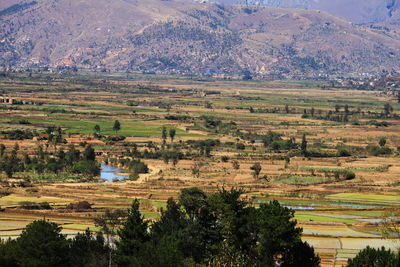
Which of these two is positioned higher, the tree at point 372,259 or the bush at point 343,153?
the tree at point 372,259

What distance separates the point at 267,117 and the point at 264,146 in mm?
40146

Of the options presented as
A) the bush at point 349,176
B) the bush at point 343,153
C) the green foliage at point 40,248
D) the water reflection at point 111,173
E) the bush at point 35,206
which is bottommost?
the water reflection at point 111,173

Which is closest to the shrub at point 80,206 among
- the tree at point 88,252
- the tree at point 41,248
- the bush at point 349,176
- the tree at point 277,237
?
the tree at point 88,252

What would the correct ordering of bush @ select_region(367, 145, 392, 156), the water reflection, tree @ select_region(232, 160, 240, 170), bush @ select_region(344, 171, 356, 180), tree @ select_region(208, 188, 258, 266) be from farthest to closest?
bush @ select_region(367, 145, 392, 156) → tree @ select_region(232, 160, 240, 170) → bush @ select_region(344, 171, 356, 180) → the water reflection → tree @ select_region(208, 188, 258, 266)

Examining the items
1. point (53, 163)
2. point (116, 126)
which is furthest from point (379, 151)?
point (53, 163)

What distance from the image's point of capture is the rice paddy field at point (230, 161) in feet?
160

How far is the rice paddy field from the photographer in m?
48.8

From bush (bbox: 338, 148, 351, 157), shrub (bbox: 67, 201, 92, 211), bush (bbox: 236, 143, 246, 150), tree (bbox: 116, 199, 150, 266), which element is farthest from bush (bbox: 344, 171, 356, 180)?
tree (bbox: 116, 199, 150, 266)

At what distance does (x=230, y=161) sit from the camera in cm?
7844

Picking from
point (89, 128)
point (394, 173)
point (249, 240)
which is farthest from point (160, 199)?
point (89, 128)

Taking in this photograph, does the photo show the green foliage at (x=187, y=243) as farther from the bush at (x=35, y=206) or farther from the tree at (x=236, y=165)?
the tree at (x=236, y=165)

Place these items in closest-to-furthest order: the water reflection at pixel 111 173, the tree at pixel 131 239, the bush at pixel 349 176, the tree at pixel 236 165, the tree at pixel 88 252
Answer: the tree at pixel 88 252
the tree at pixel 131 239
the water reflection at pixel 111 173
the bush at pixel 349 176
the tree at pixel 236 165

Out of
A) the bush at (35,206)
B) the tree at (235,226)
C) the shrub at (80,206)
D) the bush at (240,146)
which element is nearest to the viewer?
the tree at (235,226)

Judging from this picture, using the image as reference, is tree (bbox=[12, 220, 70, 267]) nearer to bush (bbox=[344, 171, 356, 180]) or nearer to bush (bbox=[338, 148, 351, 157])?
bush (bbox=[344, 171, 356, 180])
